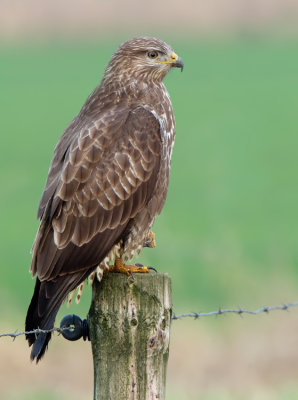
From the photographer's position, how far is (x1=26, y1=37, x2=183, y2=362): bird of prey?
18.5 feet

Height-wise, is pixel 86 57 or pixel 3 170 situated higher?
pixel 86 57

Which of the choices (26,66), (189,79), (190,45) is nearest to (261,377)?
(189,79)

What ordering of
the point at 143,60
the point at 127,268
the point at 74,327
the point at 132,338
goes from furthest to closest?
the point at 143,60, the point at 127,268, the point at 74,327, the point at 132,338

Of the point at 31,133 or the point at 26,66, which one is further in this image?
the point at 26,66

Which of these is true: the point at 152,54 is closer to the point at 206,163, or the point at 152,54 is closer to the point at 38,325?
the point at 38,325

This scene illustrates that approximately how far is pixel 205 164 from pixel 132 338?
15600mm

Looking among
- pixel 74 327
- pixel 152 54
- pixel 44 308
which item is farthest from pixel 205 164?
pixel 74 327

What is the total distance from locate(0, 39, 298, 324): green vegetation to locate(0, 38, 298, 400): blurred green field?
25 mm

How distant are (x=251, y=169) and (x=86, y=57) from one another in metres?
16.8

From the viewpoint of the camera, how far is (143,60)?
6.65 m

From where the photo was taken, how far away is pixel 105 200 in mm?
5965

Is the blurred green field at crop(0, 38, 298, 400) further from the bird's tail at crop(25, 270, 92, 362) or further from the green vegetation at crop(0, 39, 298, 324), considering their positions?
the bird's tail at crop(25, 270, 92, 362)

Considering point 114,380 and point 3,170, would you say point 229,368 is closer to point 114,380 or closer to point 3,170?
point 114,380

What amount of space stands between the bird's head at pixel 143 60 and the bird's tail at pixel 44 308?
4.93ft
